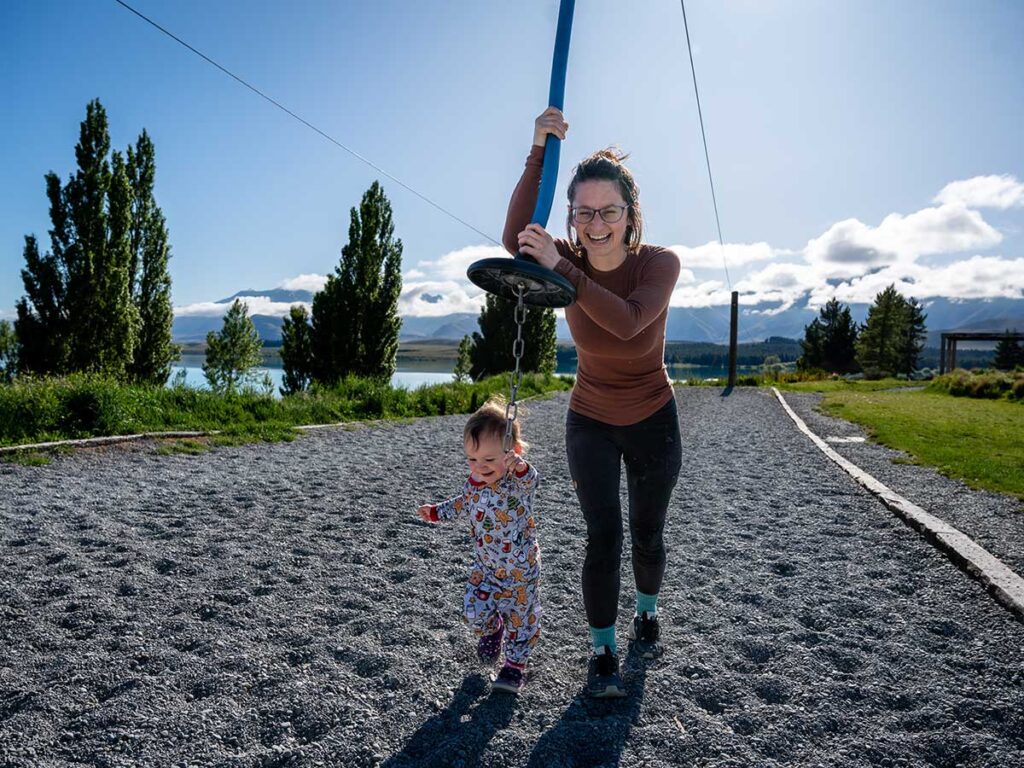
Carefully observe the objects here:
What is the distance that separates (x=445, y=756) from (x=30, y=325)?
30134 mm

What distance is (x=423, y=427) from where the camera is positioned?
12359 millimetres

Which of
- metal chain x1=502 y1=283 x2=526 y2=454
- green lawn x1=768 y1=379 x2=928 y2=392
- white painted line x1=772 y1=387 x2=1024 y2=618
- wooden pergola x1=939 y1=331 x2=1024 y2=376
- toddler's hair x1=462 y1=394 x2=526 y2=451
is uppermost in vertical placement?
wooden pergola x1=939 y1=331 x2=1024 y2=376

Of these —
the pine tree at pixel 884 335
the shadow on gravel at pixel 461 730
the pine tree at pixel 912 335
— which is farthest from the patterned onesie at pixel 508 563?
the pine tree at pixel 912 335

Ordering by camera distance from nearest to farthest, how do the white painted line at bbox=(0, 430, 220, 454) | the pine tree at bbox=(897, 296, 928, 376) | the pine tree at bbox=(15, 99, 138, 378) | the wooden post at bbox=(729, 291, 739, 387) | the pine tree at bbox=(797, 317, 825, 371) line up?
the white painted line at bbox=(0, 430, 220, 454) < the pine tree at bbox=(15, 99, 138, 378) < the wooden post at bbox=(729, 291, 739, 387) < the pine tree at bbox=(797, 317, 825, 371) < the pine tree at bbox=(897, 296, 928, 376)

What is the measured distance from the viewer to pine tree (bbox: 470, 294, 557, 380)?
36.9 m

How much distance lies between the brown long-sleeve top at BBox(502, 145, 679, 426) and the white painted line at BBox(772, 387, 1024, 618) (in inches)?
99.3

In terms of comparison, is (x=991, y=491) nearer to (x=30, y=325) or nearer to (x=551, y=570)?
(x=551, y=570)

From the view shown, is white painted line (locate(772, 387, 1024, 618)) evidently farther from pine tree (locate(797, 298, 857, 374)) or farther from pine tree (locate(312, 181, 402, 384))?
pine tree (locate(797, 298, 857, 374))

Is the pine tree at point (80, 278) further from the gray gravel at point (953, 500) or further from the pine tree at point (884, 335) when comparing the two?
the pine tree at point (884, 335)

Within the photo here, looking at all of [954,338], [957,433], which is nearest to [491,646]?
[957,433]

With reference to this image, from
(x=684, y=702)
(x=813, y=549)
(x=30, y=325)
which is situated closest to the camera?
(x=684, y=702)

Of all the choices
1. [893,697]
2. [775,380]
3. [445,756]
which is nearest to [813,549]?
[893,697]

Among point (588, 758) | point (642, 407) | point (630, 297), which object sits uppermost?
point (630, 297)

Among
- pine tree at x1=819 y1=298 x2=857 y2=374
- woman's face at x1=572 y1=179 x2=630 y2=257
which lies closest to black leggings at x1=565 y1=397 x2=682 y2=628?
woman's face at x1=572 y1=179 x2=630 y2=257
